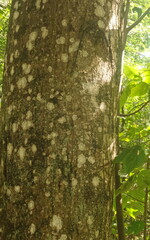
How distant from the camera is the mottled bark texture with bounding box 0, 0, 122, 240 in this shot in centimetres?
108

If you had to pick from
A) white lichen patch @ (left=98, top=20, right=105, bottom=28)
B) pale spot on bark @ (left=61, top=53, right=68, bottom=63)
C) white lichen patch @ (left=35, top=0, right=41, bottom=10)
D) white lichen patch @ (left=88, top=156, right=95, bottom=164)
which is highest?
white lichen patch @ (left=35, top=0, right=41, bottom=10)

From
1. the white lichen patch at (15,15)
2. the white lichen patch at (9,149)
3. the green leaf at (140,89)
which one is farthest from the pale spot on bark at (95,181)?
the white lichen patch at (15,15)

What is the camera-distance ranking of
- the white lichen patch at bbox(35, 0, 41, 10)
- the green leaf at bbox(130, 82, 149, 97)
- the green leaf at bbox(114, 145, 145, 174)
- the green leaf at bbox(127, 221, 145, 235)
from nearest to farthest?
the white lichen patch at bbox(35, 0, 41, 10), the green leaf at bbox(114, 145, 145, 174), the green leaf at bbox(130, 82, 149, 97), the green leaf at bbox(127, 221, 145, 235)

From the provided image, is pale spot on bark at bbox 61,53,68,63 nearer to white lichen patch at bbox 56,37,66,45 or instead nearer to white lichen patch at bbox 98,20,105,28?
white lichen patch at bbox 56,37,66,45

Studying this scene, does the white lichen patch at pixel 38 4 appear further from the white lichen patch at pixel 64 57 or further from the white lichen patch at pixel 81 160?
the white lichen patch at pixel 81 160

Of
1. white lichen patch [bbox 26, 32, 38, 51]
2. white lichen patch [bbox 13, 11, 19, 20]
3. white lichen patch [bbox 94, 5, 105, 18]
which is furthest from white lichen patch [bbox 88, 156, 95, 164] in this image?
white lichen patch [bbox 13, 11, 19, 20]

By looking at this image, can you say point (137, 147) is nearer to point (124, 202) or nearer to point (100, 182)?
point (100, 182)

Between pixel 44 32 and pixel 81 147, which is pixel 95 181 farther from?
pixel 44 32

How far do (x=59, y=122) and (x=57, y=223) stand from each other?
Answer: 15.5 inches

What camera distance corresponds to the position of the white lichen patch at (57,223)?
3.46 ft

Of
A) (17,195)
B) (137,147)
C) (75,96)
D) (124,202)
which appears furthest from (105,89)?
(124,202)

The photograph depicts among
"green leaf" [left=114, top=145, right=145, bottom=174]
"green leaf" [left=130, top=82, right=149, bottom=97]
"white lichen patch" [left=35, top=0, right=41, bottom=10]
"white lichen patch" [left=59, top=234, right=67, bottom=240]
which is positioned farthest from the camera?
"green leaf" [left=130, top=82, right=149, bottom=97]

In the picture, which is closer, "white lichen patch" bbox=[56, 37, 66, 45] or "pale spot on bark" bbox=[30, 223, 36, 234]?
"pale spot on bark" bbox=[30, 223, 36, 234]

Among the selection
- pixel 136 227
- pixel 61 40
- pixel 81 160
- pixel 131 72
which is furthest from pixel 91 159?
pixel 136 227
